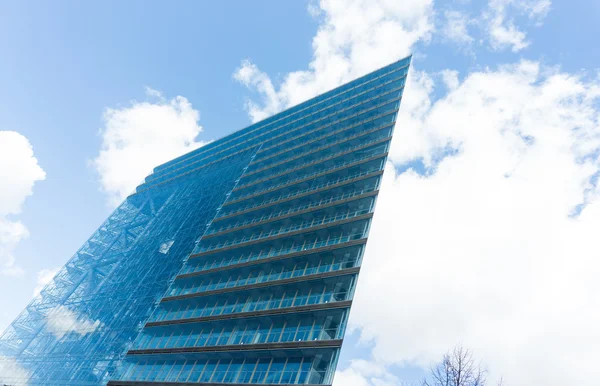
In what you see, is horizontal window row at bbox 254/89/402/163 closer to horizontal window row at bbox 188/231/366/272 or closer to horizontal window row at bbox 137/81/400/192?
horizontal window row at bbox 137/81/400/192

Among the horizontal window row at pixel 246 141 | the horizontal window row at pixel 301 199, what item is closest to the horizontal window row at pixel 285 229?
the horizontal window row at pixel 301 199

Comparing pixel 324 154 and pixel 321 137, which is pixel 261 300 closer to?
pixel 324 154

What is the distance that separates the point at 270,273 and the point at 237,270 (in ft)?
12.4

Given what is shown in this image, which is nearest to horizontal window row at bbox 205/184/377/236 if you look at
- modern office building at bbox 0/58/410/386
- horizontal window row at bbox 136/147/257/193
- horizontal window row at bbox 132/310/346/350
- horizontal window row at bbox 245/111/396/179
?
modern office building at bbox 0/58/410/386

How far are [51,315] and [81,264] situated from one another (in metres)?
9.06

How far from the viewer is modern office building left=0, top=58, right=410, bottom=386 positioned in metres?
27.6

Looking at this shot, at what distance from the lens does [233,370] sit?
26656 millimetres

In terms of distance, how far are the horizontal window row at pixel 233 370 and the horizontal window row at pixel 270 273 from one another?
7.07 meters

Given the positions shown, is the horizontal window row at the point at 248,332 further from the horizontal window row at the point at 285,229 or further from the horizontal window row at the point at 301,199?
the horizontal window row at the point at 301,199

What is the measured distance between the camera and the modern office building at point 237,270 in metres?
27.6

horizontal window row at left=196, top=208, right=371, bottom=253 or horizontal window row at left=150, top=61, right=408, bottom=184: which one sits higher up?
horizontal window row at left=150, top=61, right=408, bottom=184

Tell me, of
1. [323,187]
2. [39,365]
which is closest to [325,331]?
[323,187]

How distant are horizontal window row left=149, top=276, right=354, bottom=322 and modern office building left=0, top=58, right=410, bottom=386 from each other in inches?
4.4

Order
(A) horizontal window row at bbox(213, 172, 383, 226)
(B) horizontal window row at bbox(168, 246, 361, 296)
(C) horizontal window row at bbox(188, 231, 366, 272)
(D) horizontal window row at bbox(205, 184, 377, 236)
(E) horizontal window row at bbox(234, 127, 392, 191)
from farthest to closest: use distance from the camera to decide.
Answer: (E) horizontal window row at bbox(234, 127, 392, 191) → (A) horizontal window row at bbox(213, 172, 383, 226) → (D) horizontal window row at bbox(205, 184, 377, 236) → (C) horizontal window row at bbox(188, 231, 366, 272) → (B) horizontal window row at bbox(168, 246, 361, 296)
